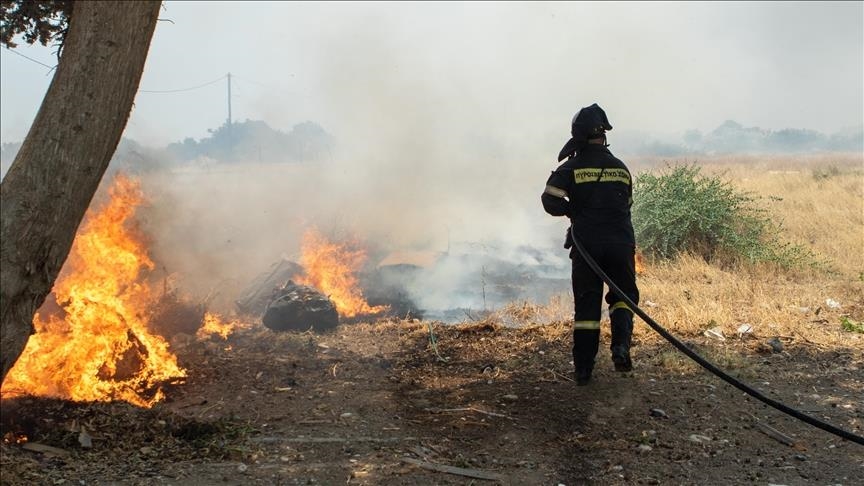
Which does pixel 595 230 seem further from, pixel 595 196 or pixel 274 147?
pixel 274 147

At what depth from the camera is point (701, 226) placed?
9.71 meters

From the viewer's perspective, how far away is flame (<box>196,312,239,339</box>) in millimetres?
7438

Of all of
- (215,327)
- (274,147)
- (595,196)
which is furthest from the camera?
(274,147)

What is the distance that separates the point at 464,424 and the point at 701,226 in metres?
6.89

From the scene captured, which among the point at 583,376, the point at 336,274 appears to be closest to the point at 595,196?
the point at 583,376

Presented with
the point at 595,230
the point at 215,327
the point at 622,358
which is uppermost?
the point at 595,230

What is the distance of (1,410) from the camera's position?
4164 millimetres

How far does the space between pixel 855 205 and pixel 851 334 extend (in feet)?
23.5

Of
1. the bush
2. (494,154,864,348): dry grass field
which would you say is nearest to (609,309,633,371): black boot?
(494,154,864,348): dry grass field

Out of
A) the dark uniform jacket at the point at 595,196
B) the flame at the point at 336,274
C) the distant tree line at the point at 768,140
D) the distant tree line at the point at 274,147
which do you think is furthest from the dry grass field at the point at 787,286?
the distant tree line at the point at 768,140

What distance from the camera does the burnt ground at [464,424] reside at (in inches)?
145

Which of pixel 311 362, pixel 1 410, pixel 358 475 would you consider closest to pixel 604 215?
pixel 358 475

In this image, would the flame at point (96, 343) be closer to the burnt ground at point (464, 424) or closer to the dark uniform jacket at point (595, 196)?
the burnt ground at point (464, 424)

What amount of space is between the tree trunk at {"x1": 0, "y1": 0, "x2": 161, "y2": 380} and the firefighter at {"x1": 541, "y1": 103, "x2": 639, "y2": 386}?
3255 mm
